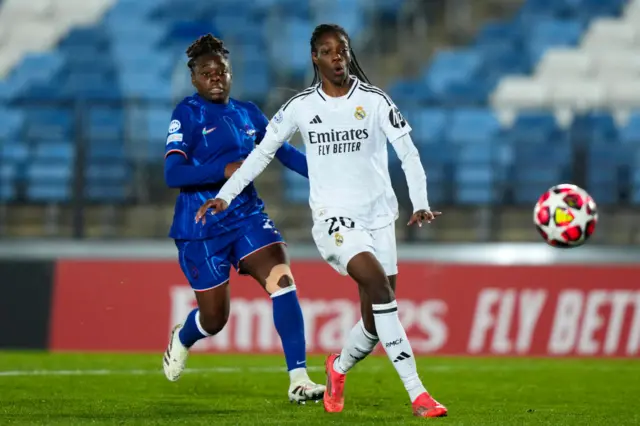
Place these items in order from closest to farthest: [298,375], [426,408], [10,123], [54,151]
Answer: [426,408]
[298,375]
[54,151]
[10,123]

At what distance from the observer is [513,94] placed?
48.0 ft

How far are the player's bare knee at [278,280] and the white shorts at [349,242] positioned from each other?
57 cm

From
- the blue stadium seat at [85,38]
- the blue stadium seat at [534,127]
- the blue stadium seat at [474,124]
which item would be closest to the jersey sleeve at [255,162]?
the blue stadium seat at [474,124]

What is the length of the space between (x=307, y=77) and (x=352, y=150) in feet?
26.6

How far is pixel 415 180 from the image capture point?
5723 mm

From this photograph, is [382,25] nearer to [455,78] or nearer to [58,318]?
[455,78]

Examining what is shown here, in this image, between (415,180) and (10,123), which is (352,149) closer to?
(415,180)

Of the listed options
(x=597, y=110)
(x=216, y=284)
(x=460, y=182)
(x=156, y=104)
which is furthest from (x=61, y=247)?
(x=597, y=110)

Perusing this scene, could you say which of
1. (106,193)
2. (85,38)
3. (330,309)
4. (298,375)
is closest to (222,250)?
(298,375)

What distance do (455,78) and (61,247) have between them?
18.4 feet

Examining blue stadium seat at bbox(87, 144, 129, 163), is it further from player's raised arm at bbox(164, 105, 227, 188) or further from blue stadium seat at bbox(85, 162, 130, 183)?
player's raised arm at bbox(164, 105, 227, 188)

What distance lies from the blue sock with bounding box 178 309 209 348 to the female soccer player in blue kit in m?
0.19

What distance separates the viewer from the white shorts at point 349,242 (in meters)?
5.74

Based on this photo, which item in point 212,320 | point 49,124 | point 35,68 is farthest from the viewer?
point 35,68
